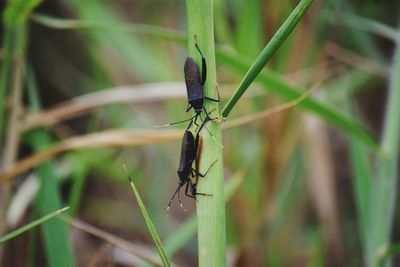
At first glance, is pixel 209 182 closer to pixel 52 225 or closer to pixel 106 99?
pixel 52 225

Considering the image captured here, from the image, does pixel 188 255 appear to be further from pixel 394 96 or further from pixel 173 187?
pixel 394 96

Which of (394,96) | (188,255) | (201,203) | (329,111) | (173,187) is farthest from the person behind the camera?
(173,187)

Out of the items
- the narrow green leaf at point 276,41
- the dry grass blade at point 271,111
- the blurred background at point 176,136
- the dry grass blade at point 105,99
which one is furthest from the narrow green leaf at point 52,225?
the narrow green leaf at point 276,41

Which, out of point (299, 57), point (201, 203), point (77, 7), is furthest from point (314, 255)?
point (77, 7)

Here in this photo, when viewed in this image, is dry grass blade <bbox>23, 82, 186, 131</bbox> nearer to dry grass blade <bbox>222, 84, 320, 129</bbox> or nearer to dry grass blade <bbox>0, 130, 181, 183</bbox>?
dry grass blade <bbox>0, 130, 181, 183</bbox>

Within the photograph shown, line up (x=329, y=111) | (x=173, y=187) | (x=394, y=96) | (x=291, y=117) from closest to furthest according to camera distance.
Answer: (x=329, y=111) < (x=394, y=96) < (x=291, y=117) < (x=173, y=187)

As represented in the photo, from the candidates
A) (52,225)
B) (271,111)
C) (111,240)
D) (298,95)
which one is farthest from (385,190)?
(52,225)

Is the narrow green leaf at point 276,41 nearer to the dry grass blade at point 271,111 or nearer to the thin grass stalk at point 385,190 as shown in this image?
the dry grass blade at point 271,111
